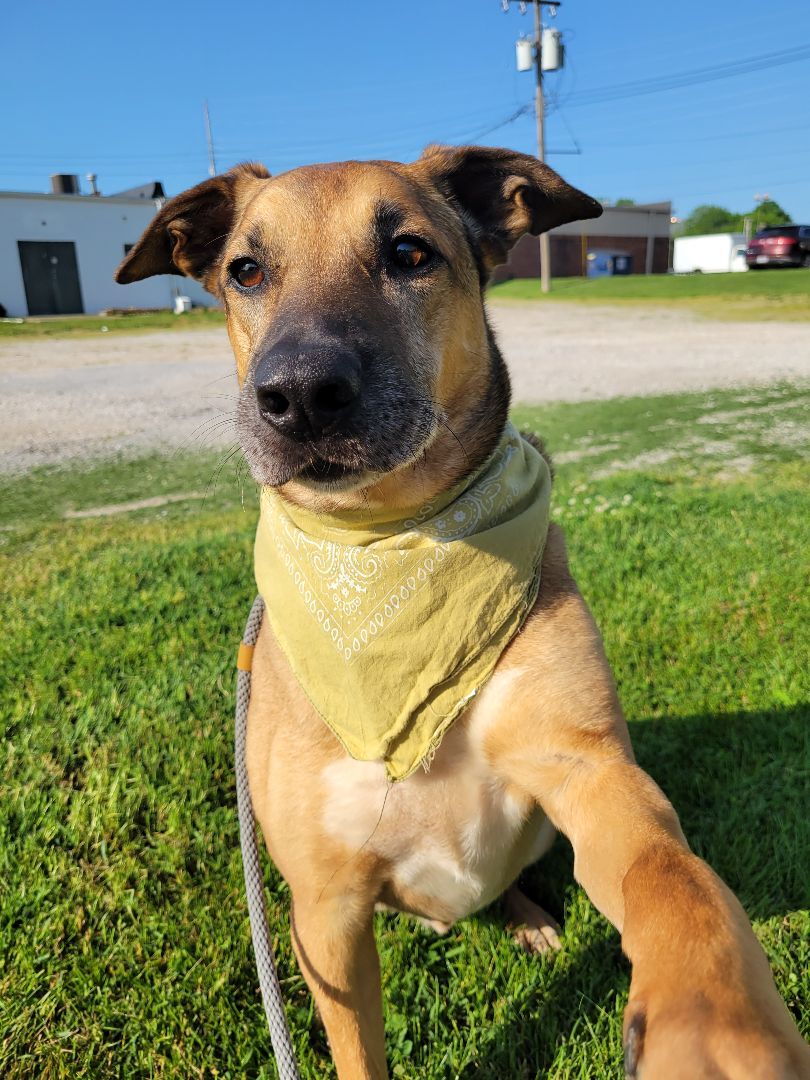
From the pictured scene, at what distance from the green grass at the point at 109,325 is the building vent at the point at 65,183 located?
16.8m

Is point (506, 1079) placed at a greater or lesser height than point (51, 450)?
lesser

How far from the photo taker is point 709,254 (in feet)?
248

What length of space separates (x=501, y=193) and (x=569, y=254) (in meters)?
62.1

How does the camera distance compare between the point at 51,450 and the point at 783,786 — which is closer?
the point at 783,786

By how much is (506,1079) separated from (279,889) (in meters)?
1.07

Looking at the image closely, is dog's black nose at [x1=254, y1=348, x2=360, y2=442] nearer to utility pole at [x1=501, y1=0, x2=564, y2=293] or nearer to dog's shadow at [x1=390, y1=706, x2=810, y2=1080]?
dog's shadow at [x1=390, y1=706, x2=810, y2=1080]

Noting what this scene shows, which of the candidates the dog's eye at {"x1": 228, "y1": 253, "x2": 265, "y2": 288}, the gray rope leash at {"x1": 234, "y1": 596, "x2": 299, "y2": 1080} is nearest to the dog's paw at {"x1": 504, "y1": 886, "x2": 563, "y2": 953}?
the gray rope leash at {"x1": 234, "y1": 596, "x2": 299, "y2": 1080}

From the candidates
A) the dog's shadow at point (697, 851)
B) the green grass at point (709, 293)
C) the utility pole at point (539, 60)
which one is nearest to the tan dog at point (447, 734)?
the dog's shadow at point (697, 851)

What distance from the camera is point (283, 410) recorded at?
2.13m

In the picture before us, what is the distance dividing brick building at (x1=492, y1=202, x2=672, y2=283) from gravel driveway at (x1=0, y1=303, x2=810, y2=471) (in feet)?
111

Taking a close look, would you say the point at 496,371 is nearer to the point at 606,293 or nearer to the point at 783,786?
the point at 783,786

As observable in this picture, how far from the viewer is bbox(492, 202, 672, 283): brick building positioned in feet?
192

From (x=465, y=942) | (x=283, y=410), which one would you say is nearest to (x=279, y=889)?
(x=465, y=942)

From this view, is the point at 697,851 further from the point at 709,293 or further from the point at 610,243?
the point at 610,243
